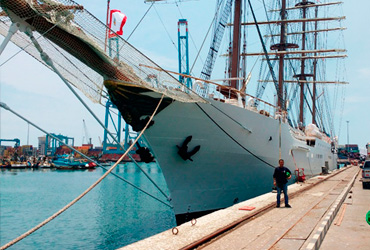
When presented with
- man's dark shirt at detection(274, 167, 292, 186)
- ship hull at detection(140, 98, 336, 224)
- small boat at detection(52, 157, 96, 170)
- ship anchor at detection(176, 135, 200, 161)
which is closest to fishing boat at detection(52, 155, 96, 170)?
small boat at detection(52, 157, 96, 170)

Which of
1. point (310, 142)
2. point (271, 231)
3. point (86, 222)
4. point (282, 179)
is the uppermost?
point (310, 142)

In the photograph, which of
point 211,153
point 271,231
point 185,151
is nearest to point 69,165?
point 211,153

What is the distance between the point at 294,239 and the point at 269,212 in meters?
2.84

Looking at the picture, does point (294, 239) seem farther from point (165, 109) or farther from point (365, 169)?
point (365, 169)

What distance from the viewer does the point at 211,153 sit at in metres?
12.7

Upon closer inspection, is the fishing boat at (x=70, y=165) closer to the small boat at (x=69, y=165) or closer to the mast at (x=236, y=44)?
the small boat at (x=69, y=165)

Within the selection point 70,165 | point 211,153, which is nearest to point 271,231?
point 211,153

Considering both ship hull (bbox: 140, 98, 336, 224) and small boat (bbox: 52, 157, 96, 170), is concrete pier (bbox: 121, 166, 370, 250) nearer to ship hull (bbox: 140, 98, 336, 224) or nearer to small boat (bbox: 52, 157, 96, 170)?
ship hull (bbox: 140, 98, 336, 224)

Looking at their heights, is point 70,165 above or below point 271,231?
below

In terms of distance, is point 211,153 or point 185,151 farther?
point 211,153

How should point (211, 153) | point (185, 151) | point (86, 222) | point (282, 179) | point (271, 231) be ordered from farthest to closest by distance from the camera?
point (86, 222) → point (211, 153) → point (185, 151) → point (282, 179) → point (271, 231)

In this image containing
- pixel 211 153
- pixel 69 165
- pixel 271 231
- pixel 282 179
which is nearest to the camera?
pixel 271 231

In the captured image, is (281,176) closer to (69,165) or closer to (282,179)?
(282,179)

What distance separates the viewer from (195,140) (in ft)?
39.9
